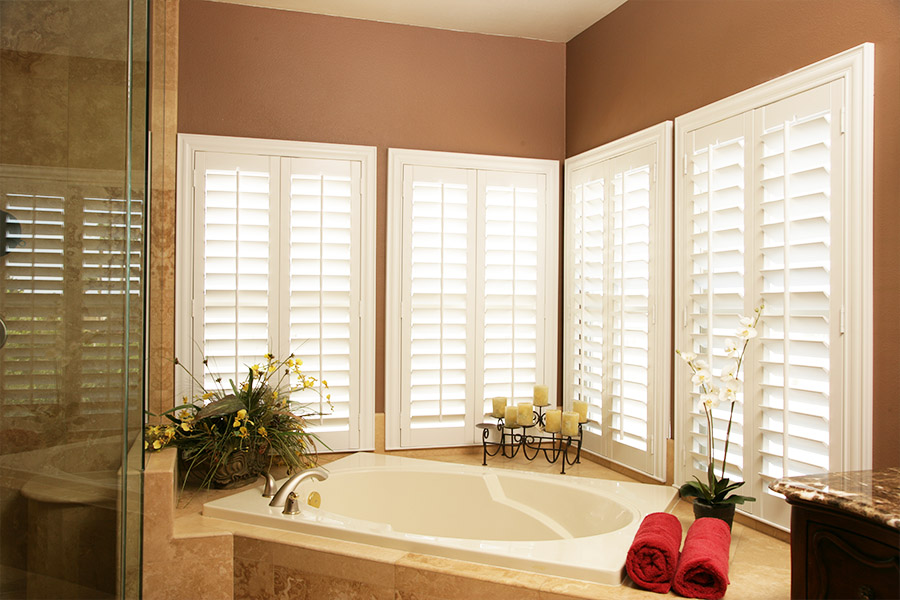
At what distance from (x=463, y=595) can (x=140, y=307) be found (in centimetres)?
121

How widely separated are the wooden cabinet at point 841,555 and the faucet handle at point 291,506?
1574 mm

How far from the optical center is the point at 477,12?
3.34 meters

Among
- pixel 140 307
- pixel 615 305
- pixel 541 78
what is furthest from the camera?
pixel 541 78

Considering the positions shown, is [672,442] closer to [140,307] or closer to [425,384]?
[425,384]

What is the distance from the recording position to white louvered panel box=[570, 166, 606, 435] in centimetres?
327

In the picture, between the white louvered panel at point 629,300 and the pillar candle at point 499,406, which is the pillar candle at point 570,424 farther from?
the pillar candle at point 499,406

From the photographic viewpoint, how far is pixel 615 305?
10.3 ft

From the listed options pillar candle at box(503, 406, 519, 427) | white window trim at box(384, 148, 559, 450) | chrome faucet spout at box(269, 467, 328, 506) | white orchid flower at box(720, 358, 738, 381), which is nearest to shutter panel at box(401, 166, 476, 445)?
white window trim at box(384, 148, 559, 450)

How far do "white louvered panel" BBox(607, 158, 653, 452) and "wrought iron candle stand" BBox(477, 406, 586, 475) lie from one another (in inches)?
10.5

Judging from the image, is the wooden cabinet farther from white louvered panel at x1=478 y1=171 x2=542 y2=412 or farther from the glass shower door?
white louvered panel at x1=478 y1=171 x2=542 y2=412

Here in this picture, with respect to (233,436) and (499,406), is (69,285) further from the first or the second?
(499,406)

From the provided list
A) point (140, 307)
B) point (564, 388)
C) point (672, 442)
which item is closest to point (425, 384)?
point (564, 388)

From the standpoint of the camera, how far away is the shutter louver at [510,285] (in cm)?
354

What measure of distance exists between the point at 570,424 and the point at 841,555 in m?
1.73
